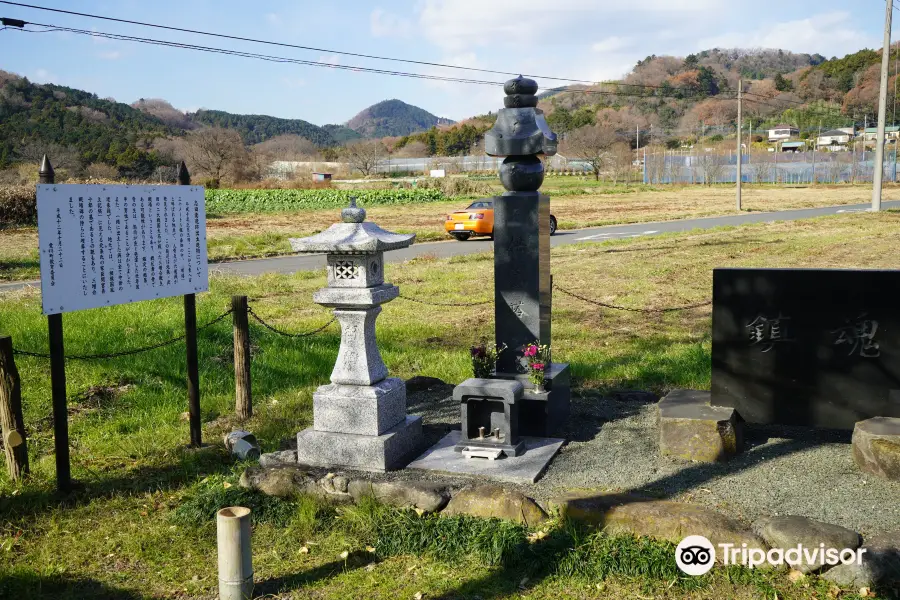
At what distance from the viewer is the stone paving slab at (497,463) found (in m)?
5.37

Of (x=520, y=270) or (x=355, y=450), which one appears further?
(x=520, y=270)

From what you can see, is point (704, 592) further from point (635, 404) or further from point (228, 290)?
point (228, 290)

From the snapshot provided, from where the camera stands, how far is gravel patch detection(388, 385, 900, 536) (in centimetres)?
461

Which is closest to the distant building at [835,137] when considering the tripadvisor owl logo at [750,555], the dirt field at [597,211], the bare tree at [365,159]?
the dirt field at [597,211]

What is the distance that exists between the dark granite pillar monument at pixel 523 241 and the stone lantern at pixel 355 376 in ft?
3.47

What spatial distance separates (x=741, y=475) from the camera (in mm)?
5207

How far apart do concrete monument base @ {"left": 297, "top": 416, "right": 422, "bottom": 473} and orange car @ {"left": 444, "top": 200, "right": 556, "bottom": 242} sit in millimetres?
17393

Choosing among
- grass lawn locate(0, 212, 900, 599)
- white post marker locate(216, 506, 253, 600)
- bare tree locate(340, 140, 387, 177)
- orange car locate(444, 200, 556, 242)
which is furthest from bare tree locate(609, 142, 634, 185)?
white post marker locate(216, 506, 253, 600)

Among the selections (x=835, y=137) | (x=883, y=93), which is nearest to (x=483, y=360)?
(x=883, y=93)

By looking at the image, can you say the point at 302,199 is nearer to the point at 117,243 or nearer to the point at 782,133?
the point at 117,243

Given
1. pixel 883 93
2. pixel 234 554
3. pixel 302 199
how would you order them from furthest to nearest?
pixel 302 199, pixel 883 93, pixel 234 554

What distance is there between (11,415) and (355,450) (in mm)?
2606

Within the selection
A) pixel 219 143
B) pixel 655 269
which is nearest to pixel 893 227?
pixel 655 269

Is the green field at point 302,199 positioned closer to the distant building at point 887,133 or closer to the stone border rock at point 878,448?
the stone border rock at point 878,448
